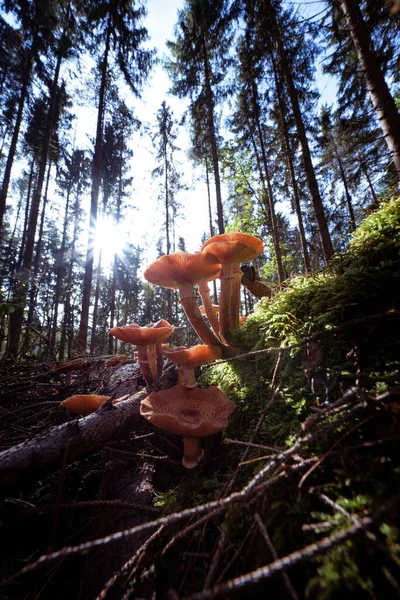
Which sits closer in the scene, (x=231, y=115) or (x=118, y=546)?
(x=118, y=546)

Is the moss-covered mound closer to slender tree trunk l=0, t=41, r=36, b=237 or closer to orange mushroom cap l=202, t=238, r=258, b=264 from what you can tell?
orange mushroom cap l=202, t=238, r=258, b=264

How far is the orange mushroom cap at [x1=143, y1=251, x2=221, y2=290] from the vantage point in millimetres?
2168

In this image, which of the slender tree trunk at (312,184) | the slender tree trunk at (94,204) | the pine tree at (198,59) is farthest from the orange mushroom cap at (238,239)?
the pine tree at (198,59)

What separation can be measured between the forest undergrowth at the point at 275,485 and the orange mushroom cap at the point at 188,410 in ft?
0.53

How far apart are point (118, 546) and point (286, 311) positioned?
1822 mm

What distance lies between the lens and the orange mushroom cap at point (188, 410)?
1.54m

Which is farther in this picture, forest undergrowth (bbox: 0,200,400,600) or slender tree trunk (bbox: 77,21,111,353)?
slender tree trunk (bbox: 77,21,111,353)

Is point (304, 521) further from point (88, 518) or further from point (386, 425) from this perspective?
point (88, 518)

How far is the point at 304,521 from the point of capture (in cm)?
92

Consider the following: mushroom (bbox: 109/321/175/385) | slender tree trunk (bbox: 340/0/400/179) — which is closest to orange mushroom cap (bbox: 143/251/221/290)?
mushroom (bbox: 109/321/175/385)

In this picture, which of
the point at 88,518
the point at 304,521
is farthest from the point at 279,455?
the point at 88,518

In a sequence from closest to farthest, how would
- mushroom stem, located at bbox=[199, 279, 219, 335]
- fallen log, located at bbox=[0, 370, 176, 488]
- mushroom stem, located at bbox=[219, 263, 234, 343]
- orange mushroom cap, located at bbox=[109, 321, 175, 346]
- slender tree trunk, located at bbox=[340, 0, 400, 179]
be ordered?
fallen log, located at bbox=[0, 370, 176, 488], orange mushroom cap, located at bbox=[109, 321, 175, 346], mushroom stem, located at bbox=[219, 263, 234, 343], mushroom stem, located at bbox=[199, 279, 219, 335], slender tree trunk, located at bbox=[340, 0, 400, 179]

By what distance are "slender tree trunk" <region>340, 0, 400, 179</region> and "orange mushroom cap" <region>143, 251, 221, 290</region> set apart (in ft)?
11.9

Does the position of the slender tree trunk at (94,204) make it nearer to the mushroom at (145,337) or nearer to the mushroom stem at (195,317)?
the mushroom at (145,337)
